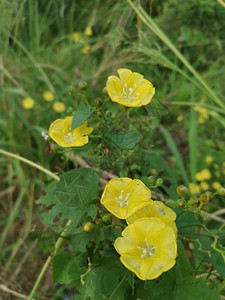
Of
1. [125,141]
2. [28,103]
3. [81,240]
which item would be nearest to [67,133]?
[125,141]

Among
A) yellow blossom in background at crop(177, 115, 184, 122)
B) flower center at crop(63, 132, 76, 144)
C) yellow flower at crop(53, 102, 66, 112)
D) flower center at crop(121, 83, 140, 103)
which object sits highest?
flower center at crop(121, 83, 140, 103)

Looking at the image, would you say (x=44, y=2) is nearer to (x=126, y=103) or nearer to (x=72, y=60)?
(x=72, y=60)

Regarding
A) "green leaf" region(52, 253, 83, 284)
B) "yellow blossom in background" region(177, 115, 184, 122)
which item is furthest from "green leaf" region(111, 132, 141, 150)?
"yellow blossom in background" region(177, 115, 184, 122)

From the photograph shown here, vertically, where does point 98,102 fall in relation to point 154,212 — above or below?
above

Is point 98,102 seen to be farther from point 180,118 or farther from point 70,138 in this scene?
point 180,118

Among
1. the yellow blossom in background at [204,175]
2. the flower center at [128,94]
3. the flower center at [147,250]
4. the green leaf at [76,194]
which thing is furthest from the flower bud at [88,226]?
the yellow blossom in background at [204,175]

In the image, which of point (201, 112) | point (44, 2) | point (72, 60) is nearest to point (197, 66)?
point (201, 112)

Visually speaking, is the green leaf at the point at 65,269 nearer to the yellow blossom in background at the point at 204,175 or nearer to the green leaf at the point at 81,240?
the green leaf at the point at 81,240

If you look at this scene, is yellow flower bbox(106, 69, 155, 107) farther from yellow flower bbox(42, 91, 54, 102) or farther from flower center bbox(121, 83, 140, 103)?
yellow flower bbox(42, 91, 54, 102)
